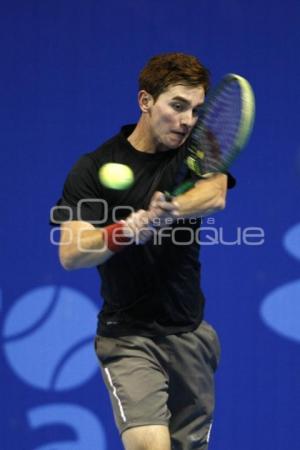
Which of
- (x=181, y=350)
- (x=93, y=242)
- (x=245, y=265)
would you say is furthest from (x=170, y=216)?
(x=245, y=265)

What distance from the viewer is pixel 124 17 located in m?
4.04

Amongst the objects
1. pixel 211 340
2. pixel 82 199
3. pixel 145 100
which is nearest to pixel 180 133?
pixel 145 100

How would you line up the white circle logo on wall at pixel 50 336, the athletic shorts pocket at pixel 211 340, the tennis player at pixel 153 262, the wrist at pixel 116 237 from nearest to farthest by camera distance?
the wrist at pixel 116 237 → the tennis player at pixel 153 262 → the athletic shorts pocket at pixel 211 340 → the white circle logo on wall at pixel 50 336

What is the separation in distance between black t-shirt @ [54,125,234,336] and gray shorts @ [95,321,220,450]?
2.0 inches

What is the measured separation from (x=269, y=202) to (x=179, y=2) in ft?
3.06

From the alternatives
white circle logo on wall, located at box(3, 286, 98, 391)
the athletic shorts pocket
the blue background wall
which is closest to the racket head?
the athletic shorts pocket

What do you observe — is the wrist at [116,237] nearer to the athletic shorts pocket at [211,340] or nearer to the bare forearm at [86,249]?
the bare forearm at [86,249]

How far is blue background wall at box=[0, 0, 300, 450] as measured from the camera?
401cm

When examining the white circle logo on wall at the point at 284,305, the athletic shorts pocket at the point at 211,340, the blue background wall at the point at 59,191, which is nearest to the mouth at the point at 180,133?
the athletic shorts pocket at the point at 211,340

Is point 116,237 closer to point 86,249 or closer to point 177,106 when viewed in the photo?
point 86,249

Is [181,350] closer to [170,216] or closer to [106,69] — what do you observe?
[170,216]

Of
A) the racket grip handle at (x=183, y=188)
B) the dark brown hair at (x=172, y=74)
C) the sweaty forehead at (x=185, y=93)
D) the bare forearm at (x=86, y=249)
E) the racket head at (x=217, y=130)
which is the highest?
the dark brown hair at (x=172, y=74)

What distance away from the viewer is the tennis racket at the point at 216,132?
289 centimetres

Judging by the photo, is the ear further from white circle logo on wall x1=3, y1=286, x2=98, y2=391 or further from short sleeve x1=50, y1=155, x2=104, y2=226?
white circle logo on wall x1=3, y1=286, x2=98, y2=391
